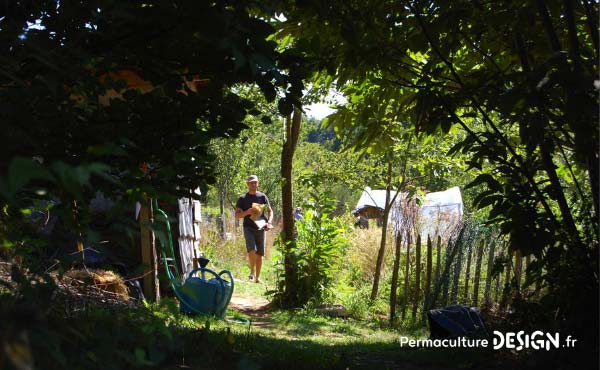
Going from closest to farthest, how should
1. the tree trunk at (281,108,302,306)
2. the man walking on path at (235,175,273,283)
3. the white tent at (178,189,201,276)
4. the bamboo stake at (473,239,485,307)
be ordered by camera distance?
the bamboo stake at (473,239,485,307) < the white tent at (178,189,201,276) < the tree trunk at (281,108,302,306) < the man walking on path at (235,175,273,283)

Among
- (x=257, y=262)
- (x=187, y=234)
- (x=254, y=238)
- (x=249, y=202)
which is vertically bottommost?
(x=257, y=262)

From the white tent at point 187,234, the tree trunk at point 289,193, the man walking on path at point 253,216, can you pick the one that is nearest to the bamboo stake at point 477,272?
the tree trunk at point 289,193

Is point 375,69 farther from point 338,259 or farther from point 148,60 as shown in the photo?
point 338,259

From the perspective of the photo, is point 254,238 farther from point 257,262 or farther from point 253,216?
point 257,262

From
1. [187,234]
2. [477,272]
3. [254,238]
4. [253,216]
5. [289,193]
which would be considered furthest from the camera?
[254,238]

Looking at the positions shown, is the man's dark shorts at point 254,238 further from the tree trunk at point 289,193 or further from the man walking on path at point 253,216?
the tree trunk at point 289,193

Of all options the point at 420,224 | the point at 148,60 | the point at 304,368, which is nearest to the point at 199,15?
the point at 148,60

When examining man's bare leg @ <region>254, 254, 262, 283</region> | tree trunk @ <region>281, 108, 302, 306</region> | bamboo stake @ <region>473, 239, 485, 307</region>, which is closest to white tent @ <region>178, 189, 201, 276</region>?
tree trunk @ <region>281, 108, 302, 306</region>

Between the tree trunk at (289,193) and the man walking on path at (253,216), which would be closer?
the tree trunk at (289,193)

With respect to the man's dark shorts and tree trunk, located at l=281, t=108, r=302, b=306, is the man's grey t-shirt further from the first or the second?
tree trunk, located at l=281, t=108, r=302, b=306

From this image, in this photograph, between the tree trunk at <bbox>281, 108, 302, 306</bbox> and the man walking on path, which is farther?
the man walking on path

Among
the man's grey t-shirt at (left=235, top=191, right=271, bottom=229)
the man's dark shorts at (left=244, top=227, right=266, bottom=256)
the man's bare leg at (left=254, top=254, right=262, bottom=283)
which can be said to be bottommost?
the man's bare leg at (left=254, top=254, right=262, bottom=283)

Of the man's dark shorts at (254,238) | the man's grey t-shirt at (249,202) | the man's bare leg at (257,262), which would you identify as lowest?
the man's bare leg at (257,262)

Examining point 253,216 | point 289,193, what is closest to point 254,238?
point 253,216
